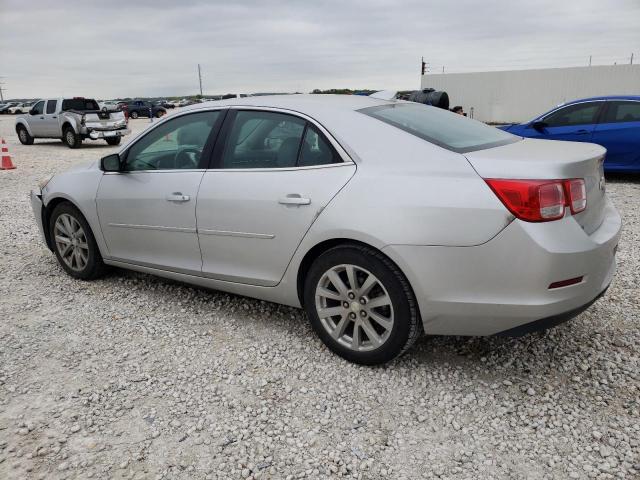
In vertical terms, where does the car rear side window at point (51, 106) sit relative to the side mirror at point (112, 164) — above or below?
above

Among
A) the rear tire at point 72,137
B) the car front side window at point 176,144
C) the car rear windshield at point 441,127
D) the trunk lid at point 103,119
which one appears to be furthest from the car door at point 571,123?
the rear tire at point 72,137

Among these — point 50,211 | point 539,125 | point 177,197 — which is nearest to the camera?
point 177,197

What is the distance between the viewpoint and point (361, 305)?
9.30 ft

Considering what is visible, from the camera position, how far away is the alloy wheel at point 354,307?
2793mm

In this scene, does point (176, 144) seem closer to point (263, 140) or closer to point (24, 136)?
point (263, 140)

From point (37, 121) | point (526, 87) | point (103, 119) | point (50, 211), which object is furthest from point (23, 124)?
point (526, 87)

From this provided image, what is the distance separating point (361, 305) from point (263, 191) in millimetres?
911

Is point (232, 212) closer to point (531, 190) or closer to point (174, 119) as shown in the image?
point (174, 119)

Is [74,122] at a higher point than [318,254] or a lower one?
higher

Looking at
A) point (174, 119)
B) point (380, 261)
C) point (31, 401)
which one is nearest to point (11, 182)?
point (174, 119)

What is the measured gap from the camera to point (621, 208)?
265 inches

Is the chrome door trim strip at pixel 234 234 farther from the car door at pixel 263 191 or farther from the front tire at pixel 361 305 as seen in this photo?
the front tire at pixel 361 305

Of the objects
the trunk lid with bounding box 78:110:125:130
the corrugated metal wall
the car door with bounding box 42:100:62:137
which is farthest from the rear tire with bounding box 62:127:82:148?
the corrugated metal wall

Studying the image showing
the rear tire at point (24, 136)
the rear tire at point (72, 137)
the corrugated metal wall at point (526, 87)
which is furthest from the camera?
the corrugated metal wall at point (526, 87)
